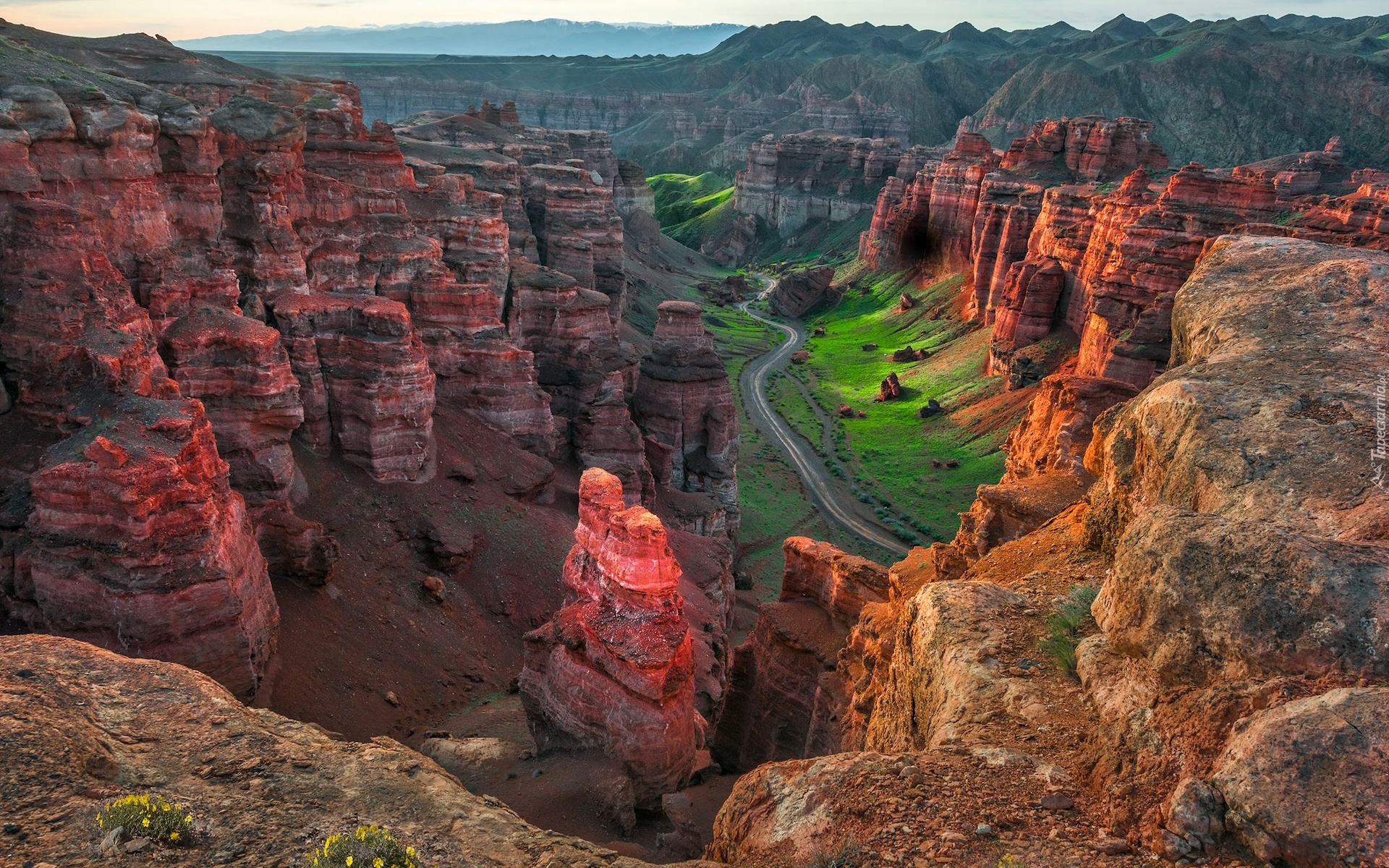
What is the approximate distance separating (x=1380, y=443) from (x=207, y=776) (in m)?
15.4

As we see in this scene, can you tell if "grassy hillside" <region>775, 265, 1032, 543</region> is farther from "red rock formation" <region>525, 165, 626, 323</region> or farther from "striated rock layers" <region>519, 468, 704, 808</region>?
"striated rock layers" <region>519, 468, 704, 808</region>

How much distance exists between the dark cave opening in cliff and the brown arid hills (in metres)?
48.4

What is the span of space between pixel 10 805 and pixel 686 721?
41.7 ft

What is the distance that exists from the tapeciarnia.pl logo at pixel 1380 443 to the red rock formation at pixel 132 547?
66.5ft

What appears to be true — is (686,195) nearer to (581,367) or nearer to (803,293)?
(803,293)

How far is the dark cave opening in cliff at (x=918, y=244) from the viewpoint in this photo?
94.2 meters

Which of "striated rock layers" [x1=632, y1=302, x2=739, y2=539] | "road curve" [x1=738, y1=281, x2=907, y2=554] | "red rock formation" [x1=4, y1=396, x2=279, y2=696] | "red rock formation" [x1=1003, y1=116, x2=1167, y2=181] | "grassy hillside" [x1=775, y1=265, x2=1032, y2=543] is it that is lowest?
"road curve" [x1=738, y1=281, x2=907, y2=554]

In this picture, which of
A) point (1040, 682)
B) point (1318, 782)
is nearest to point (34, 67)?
point (1040, 682)

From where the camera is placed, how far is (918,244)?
322 ft

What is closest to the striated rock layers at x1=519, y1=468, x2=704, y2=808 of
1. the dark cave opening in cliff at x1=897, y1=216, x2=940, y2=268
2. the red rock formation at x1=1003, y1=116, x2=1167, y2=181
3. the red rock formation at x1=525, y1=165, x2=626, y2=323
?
the red rock formation at x1=525, y1=165, x2=626, y2=323

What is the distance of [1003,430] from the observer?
5325cm

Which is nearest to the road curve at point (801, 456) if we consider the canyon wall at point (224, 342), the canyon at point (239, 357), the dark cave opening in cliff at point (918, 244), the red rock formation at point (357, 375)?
the canyon at point (239, 357)

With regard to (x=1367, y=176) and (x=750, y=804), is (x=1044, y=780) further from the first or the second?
(x=1367, y=176)

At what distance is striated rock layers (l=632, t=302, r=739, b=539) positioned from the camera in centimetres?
4353
